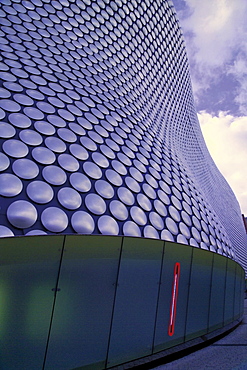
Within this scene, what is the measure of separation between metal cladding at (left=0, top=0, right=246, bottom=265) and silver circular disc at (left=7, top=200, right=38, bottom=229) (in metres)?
0.02

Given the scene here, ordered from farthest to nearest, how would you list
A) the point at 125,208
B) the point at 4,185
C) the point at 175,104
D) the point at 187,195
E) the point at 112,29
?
the point at 175,104
the point at 112,29
the point at 187,195
the point at 125,208
the point at 4,185

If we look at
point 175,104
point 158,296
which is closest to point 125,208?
point 158,296

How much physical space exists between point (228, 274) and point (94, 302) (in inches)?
257

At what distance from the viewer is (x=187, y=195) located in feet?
33.3

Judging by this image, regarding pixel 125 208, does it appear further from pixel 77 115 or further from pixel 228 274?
pixel 228 274

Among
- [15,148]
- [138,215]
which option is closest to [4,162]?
[15,148]

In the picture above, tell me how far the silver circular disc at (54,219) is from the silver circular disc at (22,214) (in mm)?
223

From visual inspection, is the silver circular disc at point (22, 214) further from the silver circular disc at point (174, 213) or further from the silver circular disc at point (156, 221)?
the silver circular disc at point (174, 213)

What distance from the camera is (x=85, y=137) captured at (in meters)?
8.39

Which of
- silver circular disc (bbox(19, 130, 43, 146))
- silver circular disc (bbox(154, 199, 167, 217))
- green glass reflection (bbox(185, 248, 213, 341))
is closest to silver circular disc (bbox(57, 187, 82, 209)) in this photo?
silver circular disc (bbox(19, 130, 43, 146))

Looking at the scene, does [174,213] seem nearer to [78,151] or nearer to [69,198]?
[78,151]

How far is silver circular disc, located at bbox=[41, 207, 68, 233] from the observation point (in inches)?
201

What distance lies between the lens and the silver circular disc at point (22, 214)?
479cm

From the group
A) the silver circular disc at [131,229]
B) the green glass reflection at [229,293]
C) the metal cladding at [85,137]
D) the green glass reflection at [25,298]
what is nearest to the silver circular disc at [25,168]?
the metal cladding at [85,137]
